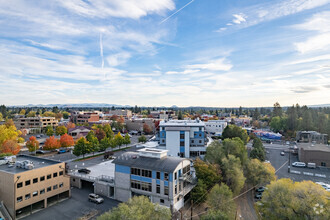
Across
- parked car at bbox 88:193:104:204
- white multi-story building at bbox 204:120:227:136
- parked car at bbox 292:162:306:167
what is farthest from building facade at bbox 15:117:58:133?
parked car at bbox 292:162:306:167

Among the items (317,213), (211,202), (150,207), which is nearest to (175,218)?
(211,202)

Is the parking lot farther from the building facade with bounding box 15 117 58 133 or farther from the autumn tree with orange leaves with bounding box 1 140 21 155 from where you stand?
the building facade with bounding box 15 117 58 133

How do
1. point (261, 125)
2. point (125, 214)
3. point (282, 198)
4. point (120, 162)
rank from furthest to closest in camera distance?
1. point (261, 125)
2. point (120, 162)
3. point (282, 198)
4. point (125, 214)

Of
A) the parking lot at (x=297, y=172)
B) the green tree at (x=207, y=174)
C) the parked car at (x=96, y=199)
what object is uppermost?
the green tree at (x=207, y=174)

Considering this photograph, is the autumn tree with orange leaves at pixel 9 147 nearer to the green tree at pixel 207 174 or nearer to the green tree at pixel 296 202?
the green tree at pixel 207 174

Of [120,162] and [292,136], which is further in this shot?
[292,136]

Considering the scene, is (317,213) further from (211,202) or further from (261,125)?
(261,125)

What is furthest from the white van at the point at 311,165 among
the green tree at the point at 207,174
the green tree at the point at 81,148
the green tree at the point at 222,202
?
the green tree at the point at 81,148

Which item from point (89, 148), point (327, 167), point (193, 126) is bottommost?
point (327, 167)
